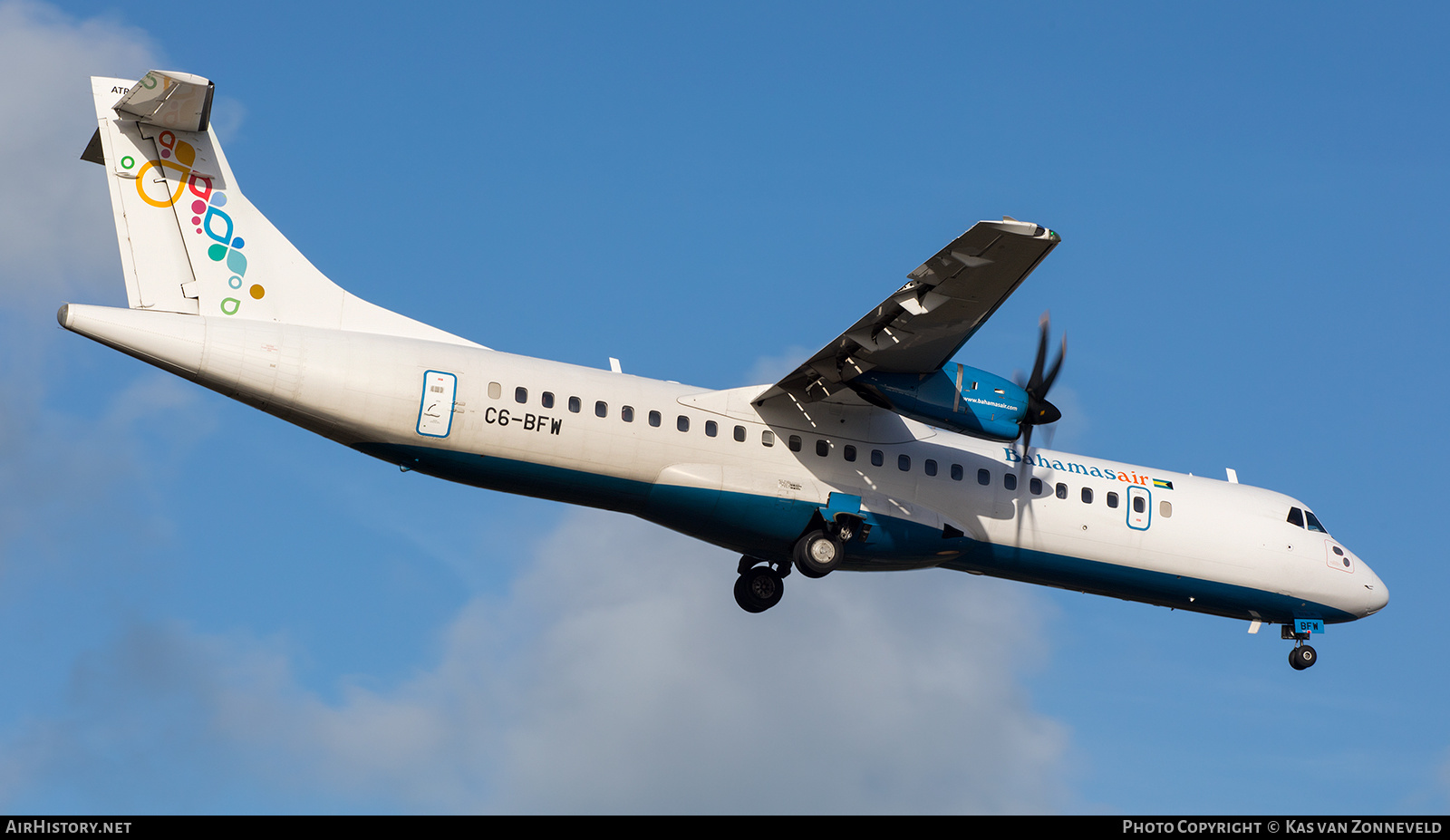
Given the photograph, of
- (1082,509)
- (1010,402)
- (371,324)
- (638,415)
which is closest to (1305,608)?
(1082,509)

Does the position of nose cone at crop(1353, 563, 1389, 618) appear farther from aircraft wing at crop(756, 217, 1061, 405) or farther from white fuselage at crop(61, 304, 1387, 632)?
aircraft wing at crop(756, 217, 1061, 405)

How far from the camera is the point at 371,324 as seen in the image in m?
22.0

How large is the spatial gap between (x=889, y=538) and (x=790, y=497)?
185 centimetres

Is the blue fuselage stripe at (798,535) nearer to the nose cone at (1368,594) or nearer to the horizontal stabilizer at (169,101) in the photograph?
the nose cone at (1368,594)

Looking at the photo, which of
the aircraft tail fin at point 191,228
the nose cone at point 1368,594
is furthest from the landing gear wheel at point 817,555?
the nose cone at point 1368,594

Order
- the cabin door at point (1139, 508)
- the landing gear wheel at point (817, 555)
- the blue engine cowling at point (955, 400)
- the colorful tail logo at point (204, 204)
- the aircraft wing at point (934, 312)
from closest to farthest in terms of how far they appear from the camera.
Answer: the aircraft wing at point (934, 312) < the colorful tail logo at point (204, 204) < the blue engine cowling at point (955, 400) < the landing gear wheel at point (817, 555) < the cabin door at point (1139, 508)

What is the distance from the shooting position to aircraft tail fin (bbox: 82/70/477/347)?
20.7m

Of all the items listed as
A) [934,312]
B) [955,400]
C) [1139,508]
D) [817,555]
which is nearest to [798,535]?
[817,555]

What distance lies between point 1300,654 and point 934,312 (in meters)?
11.4

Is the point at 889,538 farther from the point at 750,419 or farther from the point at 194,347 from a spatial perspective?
the point at 194,347

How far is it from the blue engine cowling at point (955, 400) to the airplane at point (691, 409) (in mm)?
33

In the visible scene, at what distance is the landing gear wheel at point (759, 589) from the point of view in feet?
83.2

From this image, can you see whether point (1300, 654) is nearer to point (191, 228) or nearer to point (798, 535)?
point (798, 535)

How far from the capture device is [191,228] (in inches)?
837
